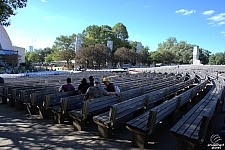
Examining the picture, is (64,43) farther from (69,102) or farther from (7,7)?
(69,102)

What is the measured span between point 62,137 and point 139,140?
1.82 meters

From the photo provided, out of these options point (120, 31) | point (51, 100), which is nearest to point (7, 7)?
point (51, 100)

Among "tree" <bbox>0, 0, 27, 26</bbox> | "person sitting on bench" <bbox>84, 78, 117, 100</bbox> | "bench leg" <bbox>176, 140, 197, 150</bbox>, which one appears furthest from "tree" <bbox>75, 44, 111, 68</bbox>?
"bench leg" <bbox>176, 140, 197, 150</bbox>

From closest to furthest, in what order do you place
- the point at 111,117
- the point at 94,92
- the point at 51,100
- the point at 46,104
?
1. the point at 111,117
2. the point at 94,92
3. the point at 46,104
4. the point at 51,100

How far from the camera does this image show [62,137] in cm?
399

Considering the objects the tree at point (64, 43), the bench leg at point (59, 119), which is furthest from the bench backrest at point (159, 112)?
the tree at point (64, 43)

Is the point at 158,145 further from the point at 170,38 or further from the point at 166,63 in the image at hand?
the point at 170,38

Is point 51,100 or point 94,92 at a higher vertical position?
point 94,92

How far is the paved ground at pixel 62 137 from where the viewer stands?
3.57 meters

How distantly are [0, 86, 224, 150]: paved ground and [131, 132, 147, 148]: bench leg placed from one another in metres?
0.15

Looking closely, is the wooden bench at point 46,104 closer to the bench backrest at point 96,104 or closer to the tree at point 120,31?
the bench backrest at point 96,104

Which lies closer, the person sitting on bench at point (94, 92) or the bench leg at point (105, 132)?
the bench leg at point (105, 132)

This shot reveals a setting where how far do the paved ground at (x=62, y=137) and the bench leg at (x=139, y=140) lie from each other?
15cm

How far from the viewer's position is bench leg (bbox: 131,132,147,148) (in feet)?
11.4
